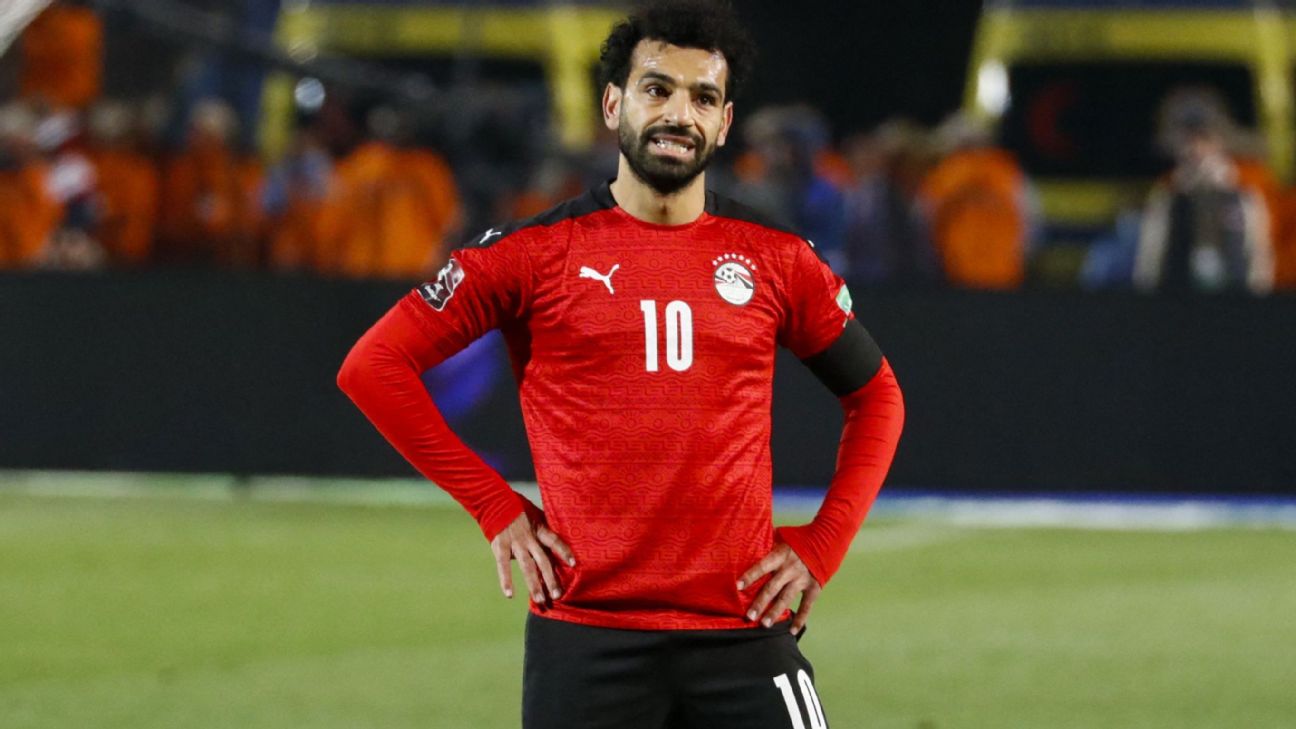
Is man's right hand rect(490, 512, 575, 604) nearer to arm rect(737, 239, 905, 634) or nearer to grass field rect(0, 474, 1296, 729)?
arm rect(737, 239, 905, 634)

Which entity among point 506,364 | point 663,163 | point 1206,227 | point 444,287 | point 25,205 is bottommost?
point 506,364

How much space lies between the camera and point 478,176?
52.9 ft

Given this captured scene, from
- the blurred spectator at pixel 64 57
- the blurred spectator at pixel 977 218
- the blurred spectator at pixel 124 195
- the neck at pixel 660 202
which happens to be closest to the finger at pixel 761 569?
the neck at pixel 660 202

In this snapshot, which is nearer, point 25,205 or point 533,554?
point 533,554

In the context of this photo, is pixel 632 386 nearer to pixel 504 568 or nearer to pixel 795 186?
pixel 504 568

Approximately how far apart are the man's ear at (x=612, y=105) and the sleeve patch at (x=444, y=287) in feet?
1.45

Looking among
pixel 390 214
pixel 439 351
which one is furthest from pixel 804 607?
pixel 390 214

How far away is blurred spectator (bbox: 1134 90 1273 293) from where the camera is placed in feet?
44.6

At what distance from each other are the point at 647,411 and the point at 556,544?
32 centimetres

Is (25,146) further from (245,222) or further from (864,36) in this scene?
(864,36)

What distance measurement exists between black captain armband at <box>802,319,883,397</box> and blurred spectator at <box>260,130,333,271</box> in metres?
11.0

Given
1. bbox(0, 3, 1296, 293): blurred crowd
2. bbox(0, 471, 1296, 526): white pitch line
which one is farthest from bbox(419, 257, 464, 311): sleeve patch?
bbox(0, 3, 1296, 293): blurred crowd

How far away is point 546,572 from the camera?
4.39 metres

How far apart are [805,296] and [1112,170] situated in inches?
505
